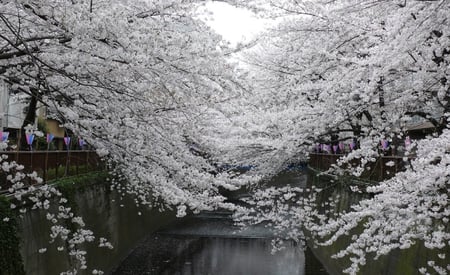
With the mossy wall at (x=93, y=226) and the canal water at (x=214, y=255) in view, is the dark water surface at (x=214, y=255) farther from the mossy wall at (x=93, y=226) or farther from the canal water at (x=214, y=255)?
the mossy wall at (x=93, y=226)

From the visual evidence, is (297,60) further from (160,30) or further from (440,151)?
(440,151)

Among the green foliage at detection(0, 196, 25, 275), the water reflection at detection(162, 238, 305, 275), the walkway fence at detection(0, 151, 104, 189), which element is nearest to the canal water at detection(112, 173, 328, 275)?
the water reflection at detection(162, 238, 305, 275)

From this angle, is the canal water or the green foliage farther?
the canal water

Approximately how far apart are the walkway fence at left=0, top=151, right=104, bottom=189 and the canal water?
12.3 ft

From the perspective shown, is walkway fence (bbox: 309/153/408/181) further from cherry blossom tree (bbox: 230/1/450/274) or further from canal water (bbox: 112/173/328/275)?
canal water (bbox: 112/173/328/275)

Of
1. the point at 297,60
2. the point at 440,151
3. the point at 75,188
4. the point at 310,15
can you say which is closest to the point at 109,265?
the point at 75,188

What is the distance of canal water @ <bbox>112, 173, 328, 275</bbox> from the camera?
53.0 ft

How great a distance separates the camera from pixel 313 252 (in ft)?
60.0

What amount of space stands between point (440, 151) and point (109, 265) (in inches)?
507

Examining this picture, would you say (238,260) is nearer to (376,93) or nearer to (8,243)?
(8,243)

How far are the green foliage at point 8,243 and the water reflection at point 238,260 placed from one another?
8014 millimetres

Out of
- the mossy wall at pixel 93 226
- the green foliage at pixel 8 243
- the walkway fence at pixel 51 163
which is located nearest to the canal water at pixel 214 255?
the mossy wall at pixel 93 226

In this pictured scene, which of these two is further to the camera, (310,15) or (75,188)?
(75,188)

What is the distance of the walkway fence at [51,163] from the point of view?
928 centimetres
